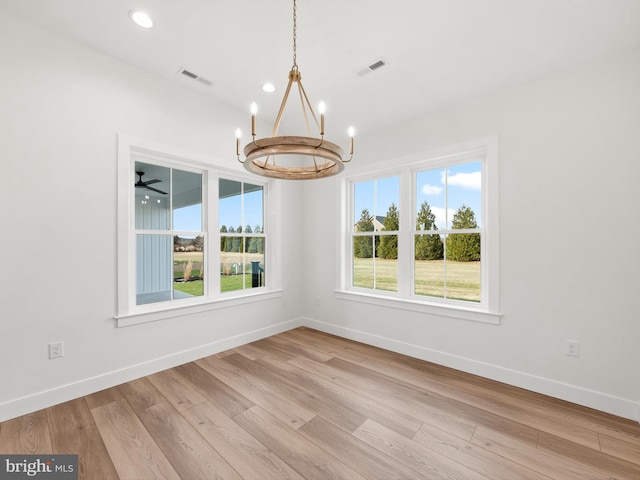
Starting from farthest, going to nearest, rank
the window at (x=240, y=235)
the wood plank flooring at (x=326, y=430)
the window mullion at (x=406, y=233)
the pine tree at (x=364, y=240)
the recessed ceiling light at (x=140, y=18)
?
1. the pine tree at (x=364, y=240)
2. the window at (x=240, y=235)
3. the window mullion at (x=406, y=233)
4. the recessed ceiling light at (x=140, y=18)
5. the wood plank flooring at (x=326, y=430)

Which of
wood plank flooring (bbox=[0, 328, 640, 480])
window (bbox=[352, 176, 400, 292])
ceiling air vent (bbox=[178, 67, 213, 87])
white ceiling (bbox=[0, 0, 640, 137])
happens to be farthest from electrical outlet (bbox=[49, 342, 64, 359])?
window (bbox=[352, 176, 400, 292])

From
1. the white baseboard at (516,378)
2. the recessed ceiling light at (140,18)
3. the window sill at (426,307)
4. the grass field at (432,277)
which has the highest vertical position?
the recessed ceiling light at (140,18)

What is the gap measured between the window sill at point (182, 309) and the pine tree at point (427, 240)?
2044 millimetres

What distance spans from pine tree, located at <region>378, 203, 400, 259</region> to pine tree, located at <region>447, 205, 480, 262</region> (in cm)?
65

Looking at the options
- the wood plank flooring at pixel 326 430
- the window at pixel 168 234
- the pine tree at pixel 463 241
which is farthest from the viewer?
the pine tree at pixel 463 241

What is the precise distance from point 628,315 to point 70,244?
14.6 ft

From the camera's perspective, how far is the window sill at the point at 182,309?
2.69 meters

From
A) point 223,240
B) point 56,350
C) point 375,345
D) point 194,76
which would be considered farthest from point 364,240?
point 56,350

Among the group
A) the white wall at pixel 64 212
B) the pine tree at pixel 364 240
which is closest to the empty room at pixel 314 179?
the white wall at pixel 64 212

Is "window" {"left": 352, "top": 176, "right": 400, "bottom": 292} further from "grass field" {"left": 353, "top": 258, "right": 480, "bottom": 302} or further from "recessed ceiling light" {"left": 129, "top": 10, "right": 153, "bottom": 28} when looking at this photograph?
"recessed ceiling light" {"left": 129, "top": 10, "right": 153, "bottom": 28}

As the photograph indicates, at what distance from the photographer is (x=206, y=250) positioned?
342 centimetres

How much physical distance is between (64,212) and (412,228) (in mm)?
3405

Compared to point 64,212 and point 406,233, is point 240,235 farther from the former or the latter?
point 406,233

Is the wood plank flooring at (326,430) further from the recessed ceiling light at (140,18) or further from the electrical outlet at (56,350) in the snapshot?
the recessed ceiling light at (140,18)
